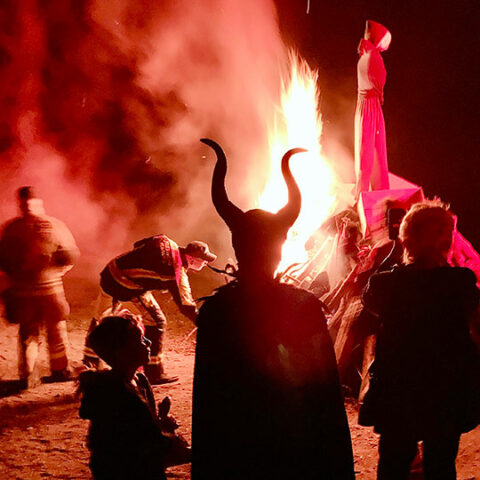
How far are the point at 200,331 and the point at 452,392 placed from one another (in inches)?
49.2

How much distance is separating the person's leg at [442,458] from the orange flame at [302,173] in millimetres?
5377

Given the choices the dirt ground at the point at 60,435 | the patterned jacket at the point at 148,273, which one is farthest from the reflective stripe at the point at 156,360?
the patterned jacket at the point at 148,273

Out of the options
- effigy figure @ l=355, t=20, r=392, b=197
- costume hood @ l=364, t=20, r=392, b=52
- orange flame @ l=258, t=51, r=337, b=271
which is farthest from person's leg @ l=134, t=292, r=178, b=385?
costume hood @ l=364, t=20, r=392, b=52

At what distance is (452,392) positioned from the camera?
2.40m

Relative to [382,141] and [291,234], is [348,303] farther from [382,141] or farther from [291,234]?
[382,141]

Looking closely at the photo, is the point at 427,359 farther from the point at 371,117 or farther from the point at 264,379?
the point at 371,117

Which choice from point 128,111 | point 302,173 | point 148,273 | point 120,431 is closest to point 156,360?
point 148,273

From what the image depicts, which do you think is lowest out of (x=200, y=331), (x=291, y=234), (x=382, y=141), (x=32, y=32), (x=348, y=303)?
(x=200, y=331)

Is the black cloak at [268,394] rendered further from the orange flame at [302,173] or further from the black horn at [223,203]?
the orange flame at [302,173]

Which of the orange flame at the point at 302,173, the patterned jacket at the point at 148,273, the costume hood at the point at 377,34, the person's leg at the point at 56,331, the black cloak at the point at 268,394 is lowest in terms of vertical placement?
the black cloak at the point at 268,394

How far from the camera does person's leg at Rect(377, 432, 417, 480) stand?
2.48 meters

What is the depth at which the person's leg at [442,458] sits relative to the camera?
242cm

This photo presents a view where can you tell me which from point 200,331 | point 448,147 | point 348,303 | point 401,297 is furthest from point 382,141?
point 448,147

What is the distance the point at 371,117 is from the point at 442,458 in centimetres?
638
